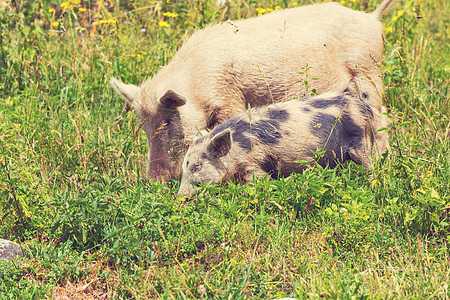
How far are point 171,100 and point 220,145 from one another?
2.47ft

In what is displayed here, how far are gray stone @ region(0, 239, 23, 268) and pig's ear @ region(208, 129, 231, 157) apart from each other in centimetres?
169

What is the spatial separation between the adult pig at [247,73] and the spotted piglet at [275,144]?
1.14 feet

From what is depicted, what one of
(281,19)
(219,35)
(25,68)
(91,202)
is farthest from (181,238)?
(25,68)

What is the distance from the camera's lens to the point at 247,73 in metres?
5.16

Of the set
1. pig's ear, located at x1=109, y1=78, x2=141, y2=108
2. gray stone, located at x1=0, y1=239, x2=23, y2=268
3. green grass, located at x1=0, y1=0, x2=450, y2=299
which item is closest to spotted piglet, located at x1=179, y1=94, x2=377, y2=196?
green grass, located at x1=0, y1=0, x2=450, y2=299

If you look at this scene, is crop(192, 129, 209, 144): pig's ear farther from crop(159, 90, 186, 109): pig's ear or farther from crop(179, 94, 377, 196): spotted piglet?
crop(159, 90, 186, 109): pig's ear

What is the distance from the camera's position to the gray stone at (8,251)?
11.2 feet

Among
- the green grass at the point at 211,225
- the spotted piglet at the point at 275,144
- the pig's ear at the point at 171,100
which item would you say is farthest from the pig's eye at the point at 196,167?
the pig's ear at the point at 171,100

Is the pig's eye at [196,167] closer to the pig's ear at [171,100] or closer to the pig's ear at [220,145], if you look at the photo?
the pig's ear at [220,145]

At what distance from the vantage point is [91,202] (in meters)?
3.66

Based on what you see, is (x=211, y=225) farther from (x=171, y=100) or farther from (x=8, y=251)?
(x=171, y=100)

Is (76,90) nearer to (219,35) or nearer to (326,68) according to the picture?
(219,35)

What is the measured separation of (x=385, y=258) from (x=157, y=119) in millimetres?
2503

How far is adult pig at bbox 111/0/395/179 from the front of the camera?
4.92 meters
